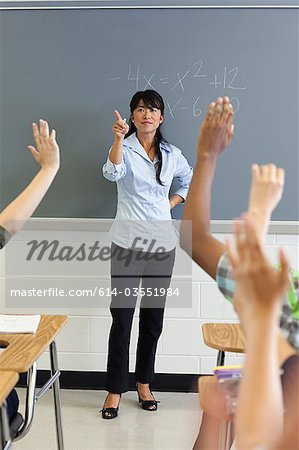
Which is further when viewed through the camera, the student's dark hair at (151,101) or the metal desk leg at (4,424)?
the student's dark hair at (151,101)

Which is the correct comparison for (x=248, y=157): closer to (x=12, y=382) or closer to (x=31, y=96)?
Result: (x=31, y=96)

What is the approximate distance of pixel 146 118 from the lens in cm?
338

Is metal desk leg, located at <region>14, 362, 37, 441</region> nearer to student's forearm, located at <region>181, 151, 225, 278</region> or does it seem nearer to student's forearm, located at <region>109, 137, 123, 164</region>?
student's forearm, located at <region>181, 151, 225, 278</region>

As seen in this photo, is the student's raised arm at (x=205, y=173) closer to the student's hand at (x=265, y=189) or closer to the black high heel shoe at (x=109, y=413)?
the student's hand at (x=265, y=189)

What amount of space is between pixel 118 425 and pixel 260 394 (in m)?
2.44

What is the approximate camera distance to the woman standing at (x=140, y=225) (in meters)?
3.40

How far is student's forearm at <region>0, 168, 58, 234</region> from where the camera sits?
72.9 inches

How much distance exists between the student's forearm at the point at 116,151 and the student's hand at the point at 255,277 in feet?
7.52

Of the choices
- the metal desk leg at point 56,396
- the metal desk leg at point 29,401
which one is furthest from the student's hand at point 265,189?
the metal desk leg at point 56,396

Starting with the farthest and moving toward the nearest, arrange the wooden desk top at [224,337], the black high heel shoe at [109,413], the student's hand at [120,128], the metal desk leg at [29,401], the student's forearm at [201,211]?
the black high heel shoe at [109,413] < the student's hand at [120,128] < the wooden desk top at [224,337] < the metal desk leg at [29,401] < the student's forearm at [201,211]

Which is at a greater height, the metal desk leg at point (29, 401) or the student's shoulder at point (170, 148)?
the student's shoulder at point (170, 148)

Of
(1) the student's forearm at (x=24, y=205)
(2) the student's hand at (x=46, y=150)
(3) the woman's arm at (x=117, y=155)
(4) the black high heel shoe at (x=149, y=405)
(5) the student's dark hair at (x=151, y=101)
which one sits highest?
(5) the student's dark hair at (x=151, y=101)

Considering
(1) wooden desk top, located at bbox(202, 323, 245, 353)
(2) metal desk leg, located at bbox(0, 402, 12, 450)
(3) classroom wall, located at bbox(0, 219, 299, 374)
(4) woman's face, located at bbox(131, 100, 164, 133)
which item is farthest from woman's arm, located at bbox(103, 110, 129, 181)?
(2) metal desk leg, located at bbox(0, 402, 12, 450)

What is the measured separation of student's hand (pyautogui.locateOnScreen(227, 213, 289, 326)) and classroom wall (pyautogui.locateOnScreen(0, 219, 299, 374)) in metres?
2.67
